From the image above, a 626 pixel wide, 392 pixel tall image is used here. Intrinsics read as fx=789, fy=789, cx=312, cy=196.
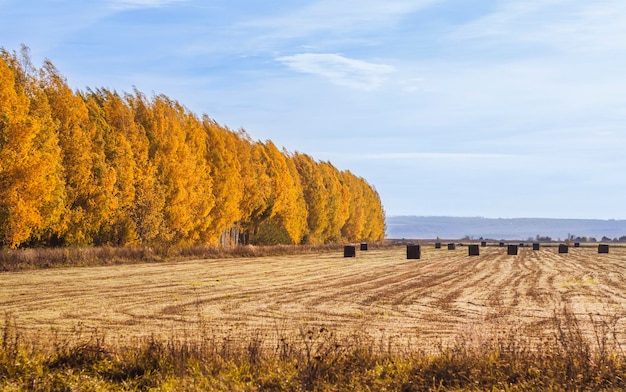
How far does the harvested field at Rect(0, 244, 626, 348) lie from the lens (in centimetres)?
1902

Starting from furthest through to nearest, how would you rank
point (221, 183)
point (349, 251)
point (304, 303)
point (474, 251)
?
point (474, 251) < point (221, 183) < point (349, 251) < point (304, 303)

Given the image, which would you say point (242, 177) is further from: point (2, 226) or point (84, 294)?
point (84, 294)

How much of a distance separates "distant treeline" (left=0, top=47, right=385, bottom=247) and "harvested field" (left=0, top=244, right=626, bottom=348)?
285 inches

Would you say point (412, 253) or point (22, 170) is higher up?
point (22, 170)

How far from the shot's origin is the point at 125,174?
57281 millimetres

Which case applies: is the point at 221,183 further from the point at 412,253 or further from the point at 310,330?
the point at 310,330

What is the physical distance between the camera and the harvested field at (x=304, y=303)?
62.4 ft

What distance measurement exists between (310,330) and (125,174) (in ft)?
136

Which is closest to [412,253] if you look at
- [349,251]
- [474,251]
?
[349,251]

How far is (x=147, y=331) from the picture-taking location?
18.3m

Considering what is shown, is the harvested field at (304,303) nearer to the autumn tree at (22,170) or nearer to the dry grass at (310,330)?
the dry grass at (310,330)

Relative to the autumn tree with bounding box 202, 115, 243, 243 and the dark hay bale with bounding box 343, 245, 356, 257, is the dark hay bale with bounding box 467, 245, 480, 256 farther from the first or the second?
the autumn tree with bounding box 202, 115, 243, 243

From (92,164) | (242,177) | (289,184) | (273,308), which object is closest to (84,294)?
(273,308)

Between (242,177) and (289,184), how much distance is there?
429 inches
